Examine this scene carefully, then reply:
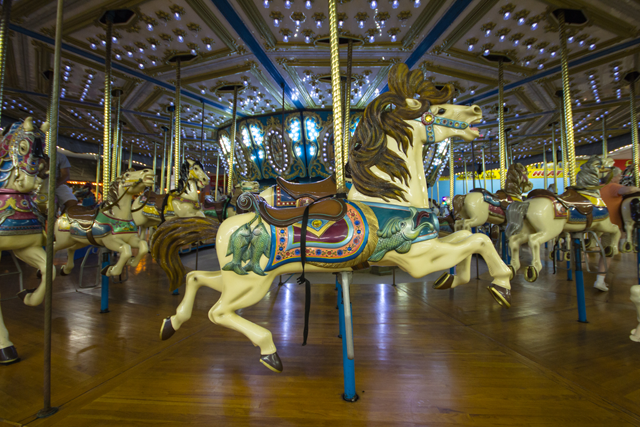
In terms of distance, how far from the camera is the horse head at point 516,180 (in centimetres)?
512

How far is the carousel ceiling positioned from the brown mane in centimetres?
352

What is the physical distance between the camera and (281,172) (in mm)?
9461

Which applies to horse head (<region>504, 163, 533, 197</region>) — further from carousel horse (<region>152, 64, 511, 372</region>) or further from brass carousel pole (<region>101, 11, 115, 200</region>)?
brass carousel pole (<region>101, 11, 115, 200</region>)

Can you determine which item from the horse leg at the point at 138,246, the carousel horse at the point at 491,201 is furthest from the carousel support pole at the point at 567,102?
the horse leg at the point at 138,246

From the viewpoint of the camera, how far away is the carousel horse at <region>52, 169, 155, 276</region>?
10.8 feet

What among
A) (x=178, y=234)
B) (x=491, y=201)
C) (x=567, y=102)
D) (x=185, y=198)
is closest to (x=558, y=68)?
(x=567, y=102)

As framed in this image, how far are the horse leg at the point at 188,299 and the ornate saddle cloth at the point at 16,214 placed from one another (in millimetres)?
1316

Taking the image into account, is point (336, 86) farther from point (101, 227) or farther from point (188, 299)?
point (101, 227)

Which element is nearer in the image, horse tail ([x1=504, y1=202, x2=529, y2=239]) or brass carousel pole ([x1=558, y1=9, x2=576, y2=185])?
horse tail ([x1=504, y1=202, x2=529, y2=239])

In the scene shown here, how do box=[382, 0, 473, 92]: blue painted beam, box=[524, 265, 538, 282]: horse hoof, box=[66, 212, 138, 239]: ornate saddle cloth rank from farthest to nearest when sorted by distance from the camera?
box=[382, 0, 473, 92]: blue painted beam
box=[66, 212, 138, 239]: ornate saddle cloth
box=[524, 265, 538, 282]: horse hoof

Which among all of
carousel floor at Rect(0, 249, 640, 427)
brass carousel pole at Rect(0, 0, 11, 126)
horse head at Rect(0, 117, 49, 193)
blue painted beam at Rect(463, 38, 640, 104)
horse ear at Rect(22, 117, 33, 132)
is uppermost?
blue painted beam at Rect(463, 38, 640, 104)

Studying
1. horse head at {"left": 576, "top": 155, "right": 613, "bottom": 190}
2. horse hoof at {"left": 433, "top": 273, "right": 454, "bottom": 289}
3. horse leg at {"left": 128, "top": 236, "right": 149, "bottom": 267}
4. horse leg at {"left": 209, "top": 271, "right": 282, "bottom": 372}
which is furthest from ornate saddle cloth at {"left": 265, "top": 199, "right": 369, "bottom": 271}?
horse head at {"left": 576, "top": 155, "right": 613, "bottom": 190}

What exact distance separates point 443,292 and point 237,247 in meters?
3.36

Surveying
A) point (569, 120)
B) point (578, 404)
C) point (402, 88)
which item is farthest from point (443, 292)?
point (402, 88)
